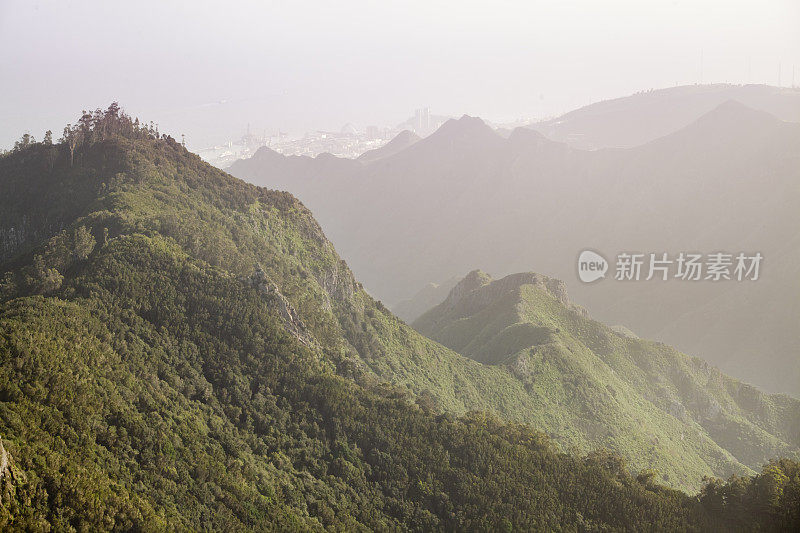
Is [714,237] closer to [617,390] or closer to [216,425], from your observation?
[617,390]

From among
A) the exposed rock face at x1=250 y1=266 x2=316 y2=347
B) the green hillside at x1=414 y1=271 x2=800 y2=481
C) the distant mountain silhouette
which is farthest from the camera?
the distant mountain silhouette

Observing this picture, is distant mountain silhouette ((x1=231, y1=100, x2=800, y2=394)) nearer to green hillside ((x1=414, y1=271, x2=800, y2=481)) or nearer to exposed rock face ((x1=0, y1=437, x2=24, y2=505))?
green hillside ((x1=414, y1=271, x2=800, y2=481))

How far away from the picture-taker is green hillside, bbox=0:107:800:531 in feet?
97.8

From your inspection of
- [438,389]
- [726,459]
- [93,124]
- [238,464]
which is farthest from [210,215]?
[726,459]

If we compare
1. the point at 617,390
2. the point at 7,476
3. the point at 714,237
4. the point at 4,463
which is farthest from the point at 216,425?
the point at 714,237

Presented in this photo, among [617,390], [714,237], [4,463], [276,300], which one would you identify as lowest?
[4,463]

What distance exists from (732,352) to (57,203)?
133899 millimetres

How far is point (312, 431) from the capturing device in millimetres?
43438

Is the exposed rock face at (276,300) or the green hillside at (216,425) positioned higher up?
the exposed rock face at (276,300)

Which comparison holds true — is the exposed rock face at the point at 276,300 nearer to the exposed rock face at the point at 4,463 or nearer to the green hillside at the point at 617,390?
the exposed rock face at the point at 4,463

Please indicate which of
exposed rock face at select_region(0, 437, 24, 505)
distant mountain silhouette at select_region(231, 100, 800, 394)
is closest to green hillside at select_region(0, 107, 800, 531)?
exposed rock face at select_region(0, 437, 24, 505)

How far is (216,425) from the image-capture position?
128ft

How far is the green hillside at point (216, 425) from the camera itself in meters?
29.8

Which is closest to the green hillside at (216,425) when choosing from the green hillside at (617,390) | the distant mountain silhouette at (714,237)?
the green hillside at (617,390)
